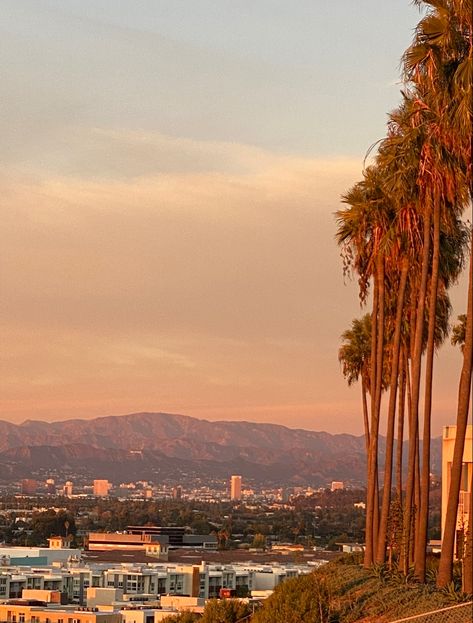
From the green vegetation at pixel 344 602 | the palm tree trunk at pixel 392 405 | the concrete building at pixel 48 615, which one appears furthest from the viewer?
the concrete building at pixel 48 615

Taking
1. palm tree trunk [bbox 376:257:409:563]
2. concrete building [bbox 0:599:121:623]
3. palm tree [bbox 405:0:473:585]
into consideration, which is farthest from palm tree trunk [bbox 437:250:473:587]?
concrete building [bbox 0:599:121:623]

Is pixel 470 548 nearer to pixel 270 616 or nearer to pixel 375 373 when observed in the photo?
pixel 270 616

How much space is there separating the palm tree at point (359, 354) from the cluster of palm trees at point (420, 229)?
17.7ft

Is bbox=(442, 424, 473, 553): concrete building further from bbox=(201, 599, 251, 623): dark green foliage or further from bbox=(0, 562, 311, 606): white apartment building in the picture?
bbox=(0, 562, 311, 606): white apartment building

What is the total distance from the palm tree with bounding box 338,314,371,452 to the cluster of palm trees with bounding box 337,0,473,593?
539cm

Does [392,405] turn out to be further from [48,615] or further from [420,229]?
[48,615]

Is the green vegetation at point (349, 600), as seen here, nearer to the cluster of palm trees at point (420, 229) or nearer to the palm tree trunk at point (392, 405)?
the cluster of palm trees at point (420, 229)

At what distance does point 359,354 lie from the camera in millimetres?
59406

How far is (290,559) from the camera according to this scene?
154 metres

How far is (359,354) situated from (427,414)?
22020 millimetres

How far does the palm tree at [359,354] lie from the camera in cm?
5891

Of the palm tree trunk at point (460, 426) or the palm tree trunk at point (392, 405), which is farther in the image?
the palm tree trunk at point (392, 405)

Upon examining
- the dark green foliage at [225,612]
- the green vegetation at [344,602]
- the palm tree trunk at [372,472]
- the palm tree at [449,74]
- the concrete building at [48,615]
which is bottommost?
the concrete building at [48,615]

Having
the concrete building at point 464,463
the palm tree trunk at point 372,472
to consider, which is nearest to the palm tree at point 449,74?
the palm tree trunk at point 372,472
